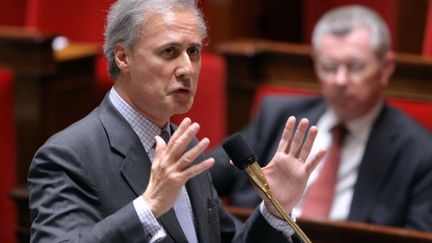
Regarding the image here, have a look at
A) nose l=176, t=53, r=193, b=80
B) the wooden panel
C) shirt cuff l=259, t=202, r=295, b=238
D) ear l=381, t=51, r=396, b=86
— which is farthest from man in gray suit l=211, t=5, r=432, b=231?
nose l=176, t=53, r=193, b=80

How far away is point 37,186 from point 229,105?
74 centimetres

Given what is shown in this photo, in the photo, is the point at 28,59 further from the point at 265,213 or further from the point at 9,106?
the point at 265,213

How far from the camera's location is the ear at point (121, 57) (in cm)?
64

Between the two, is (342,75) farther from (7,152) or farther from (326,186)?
(7,152)

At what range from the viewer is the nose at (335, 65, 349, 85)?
3.74ft

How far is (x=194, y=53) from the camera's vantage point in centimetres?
65

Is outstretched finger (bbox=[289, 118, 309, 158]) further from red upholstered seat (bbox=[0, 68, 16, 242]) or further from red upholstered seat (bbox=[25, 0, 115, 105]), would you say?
red upholstered seat (bbox=[25, 0, 115, 105])

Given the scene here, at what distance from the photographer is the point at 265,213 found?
68 cm

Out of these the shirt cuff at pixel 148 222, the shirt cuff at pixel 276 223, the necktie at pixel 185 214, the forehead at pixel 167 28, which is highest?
the forehead at pixel 167 28

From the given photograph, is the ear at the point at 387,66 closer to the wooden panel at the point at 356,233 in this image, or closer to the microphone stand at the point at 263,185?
the wooden panel at the point at 356,233

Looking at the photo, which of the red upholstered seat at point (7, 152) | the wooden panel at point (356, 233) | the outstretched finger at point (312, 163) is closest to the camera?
the outstretched finger at point (312, 163)

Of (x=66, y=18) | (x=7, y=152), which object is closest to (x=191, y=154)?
(x=7, y=152)

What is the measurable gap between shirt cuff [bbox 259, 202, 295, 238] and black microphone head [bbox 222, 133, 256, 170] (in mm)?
86

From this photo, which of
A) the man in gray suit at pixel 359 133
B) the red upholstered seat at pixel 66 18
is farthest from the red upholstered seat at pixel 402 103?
the red upholstered seat at pixel 66 18
